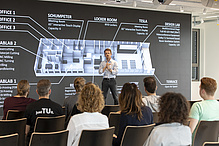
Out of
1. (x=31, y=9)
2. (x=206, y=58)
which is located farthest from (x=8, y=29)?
(x=206, y=58)

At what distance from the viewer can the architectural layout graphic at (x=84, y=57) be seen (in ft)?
24.0

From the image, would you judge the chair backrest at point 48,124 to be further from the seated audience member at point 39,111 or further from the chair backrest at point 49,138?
the chair backrest at point 49,138

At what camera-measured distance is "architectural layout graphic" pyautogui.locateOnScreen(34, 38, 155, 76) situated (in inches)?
288

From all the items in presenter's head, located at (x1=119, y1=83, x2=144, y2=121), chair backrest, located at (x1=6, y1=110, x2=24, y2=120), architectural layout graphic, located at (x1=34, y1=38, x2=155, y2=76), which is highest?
architectural layout graphic, located at (x1=34, y1=38, x2=155, y2=76)

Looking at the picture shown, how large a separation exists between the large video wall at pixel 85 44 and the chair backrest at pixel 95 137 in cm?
484

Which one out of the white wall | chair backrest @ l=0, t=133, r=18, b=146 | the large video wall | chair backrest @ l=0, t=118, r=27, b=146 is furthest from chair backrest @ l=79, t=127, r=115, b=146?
the white wall

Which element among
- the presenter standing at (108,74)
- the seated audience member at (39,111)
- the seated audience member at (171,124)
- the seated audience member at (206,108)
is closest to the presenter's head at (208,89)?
the seated audience member at (206,108)

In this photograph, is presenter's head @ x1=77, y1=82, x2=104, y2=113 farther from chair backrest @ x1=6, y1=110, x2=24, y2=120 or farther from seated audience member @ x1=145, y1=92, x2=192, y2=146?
chair backrest @ x1=6, y1=110, x2=24, y2=120

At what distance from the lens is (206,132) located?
3105 millimetres

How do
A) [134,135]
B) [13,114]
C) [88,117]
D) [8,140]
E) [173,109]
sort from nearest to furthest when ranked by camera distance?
[173,109]
[8,140]
[88,117]
[134,135]
[13,114]

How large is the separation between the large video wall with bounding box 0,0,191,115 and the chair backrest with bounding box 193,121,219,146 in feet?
15.9

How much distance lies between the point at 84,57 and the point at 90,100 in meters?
4.94

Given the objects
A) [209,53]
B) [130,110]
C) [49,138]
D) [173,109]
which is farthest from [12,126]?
[209,53]

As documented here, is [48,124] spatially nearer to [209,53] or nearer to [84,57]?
[84,57]
